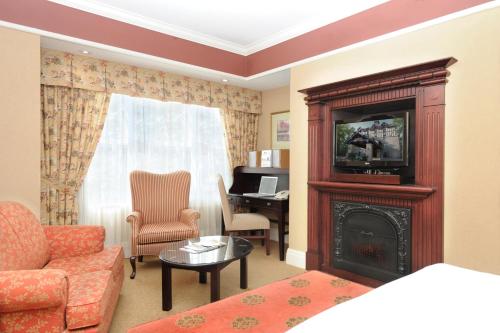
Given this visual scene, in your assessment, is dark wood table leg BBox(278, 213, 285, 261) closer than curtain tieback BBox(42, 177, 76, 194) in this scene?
No

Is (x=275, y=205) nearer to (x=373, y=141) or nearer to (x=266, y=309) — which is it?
(x=373, y=141)

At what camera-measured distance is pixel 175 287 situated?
3.00 m

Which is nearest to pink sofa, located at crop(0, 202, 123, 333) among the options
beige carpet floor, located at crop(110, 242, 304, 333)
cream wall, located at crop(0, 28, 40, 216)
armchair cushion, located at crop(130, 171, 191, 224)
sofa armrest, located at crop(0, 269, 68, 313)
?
sofa armrest, located at crop(0, 269, 68, 313)

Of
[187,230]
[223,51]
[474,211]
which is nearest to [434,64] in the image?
[474,211]

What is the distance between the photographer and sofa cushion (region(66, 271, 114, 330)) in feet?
5.51

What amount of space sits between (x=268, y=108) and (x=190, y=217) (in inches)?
92.0

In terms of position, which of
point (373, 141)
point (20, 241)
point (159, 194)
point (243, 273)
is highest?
point (373, 141)

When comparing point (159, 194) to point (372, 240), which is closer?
point (372, 240)

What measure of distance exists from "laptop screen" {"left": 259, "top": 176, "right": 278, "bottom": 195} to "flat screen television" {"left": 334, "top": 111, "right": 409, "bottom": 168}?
142 cm

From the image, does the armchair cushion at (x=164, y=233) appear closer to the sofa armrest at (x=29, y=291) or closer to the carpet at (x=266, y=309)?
the sofa armrest at (x=29, y=291)

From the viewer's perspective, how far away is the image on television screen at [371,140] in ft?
9.50

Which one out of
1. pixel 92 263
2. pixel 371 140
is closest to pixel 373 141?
pixel 371 140

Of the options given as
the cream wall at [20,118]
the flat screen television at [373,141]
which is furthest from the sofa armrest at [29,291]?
the flat screen television at [373,141]

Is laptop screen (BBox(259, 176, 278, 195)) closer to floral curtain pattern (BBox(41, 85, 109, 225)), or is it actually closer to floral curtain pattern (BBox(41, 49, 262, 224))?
floral curtain pattern (BBox(41, 49, 262, 224))
